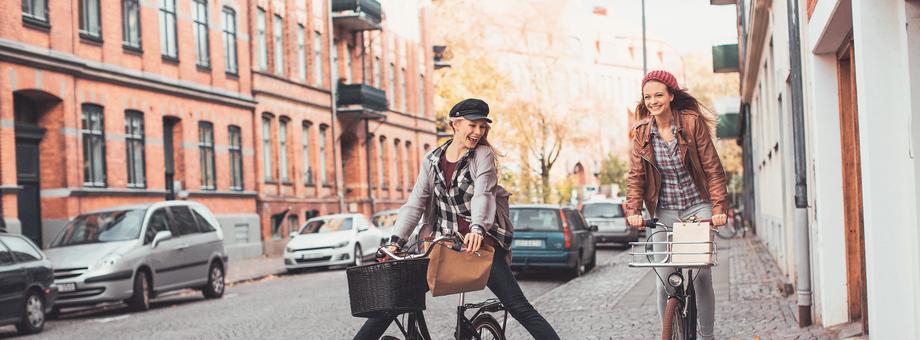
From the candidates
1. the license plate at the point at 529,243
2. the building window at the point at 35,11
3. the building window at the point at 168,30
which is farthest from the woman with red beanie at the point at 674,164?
the building window at the point at 168,30

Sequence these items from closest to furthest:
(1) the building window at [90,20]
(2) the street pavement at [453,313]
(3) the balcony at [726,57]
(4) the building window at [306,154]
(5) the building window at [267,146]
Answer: (2) the street pavement at [453,313] → (1) the building window at [90,20] → (5) the building window at [267,146] → (3) the balcony at [726,57] → (4) the building window at [306,154]

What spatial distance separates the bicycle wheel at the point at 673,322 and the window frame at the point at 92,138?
21.2m

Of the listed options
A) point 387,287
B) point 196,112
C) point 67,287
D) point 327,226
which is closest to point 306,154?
point 196,112

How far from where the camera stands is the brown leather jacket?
650cm

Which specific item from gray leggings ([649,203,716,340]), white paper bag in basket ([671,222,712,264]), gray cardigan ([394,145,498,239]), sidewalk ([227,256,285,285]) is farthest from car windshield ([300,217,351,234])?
white paper bag in basket ([671,222,712,264])

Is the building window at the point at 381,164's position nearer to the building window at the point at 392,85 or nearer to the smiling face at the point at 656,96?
the building window at the point at 392,85

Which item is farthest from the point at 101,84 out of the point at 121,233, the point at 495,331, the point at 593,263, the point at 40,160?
the point at 495,331

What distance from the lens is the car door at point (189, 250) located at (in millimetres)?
17734

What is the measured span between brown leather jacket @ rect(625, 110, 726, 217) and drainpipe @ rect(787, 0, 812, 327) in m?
4.00

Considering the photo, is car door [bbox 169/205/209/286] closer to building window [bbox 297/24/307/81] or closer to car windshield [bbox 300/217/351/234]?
car windshield [bbox 300/217/351/234]

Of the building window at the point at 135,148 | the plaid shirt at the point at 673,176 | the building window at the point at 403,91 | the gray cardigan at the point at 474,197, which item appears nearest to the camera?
the gray cardigan at the point at 474,197

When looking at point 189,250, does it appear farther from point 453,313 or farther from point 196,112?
point 196,112

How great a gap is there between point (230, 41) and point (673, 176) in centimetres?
2844

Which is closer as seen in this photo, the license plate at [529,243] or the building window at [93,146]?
the license plate at [529,243]
